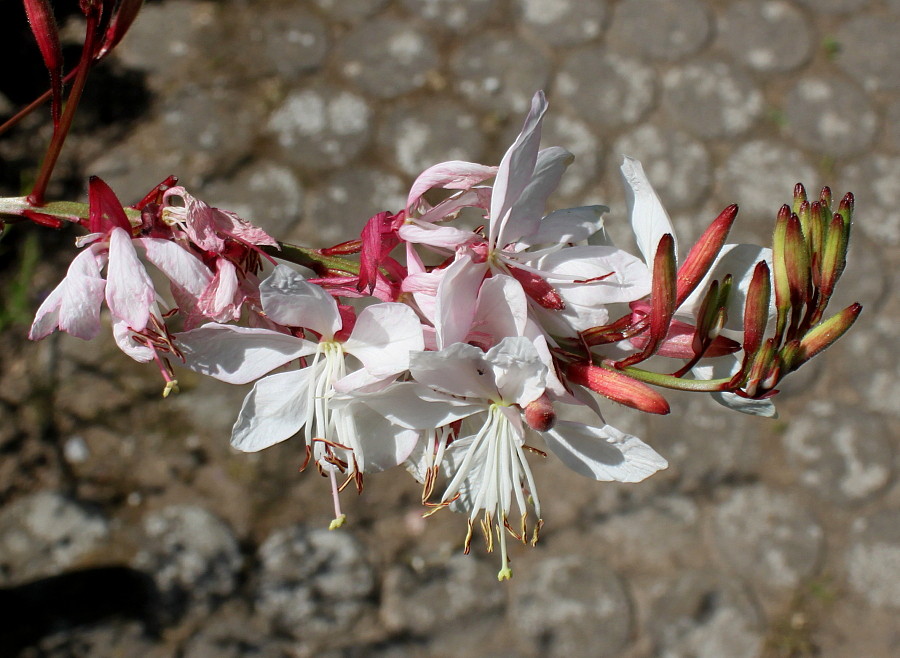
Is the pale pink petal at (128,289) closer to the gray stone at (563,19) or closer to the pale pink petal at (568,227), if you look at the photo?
the pale pink petal at (568,227)

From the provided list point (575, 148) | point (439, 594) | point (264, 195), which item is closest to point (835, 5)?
point (575, 148)

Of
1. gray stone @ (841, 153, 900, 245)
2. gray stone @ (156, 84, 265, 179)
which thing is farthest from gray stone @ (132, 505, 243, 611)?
gray stone @ (841, 153, 900, 245)

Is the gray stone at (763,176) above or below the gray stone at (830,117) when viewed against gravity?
below

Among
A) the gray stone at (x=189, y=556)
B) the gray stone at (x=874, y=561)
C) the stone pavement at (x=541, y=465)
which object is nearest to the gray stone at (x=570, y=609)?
the stone pavement at (x=541, y=465)

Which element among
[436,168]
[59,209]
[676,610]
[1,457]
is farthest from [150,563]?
[436,168]

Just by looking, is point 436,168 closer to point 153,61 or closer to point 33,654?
point 33,654
